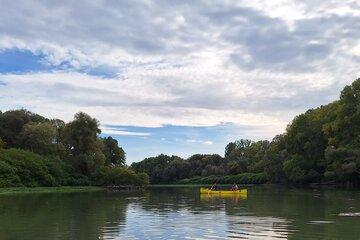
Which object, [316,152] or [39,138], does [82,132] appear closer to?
[39,138]

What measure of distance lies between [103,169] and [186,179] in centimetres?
6288

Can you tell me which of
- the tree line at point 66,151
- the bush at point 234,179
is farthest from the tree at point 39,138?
the bush at point 234,179

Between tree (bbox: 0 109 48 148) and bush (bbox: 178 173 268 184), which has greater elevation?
tree (bbox: 0 109 48 148)

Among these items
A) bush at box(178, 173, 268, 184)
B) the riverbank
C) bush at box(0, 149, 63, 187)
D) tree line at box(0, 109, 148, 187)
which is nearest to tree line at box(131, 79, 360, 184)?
bush at box(178, 173, 268, 184)

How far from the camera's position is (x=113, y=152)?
119812 millimetres

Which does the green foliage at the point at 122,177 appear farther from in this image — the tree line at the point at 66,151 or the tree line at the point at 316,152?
the tree line at the point at 316,152

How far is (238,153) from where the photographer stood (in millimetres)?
172875

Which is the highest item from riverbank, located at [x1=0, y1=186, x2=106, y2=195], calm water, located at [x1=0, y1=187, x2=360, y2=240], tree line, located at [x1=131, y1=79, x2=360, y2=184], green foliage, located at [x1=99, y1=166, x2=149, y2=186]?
tree line, located at [x1=131, y1=79, x2=360, y2=184]

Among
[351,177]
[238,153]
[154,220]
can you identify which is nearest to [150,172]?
[238,153]

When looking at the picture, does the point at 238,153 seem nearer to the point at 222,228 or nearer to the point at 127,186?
the point at 127,186

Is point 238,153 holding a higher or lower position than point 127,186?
higher

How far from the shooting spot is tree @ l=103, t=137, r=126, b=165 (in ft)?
389

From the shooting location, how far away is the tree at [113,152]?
119m

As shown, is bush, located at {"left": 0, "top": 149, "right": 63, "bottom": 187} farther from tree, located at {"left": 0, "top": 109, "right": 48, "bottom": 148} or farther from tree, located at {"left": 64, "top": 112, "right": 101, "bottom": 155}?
tree, located at {"left": 0, "top": 109, "right": 48, "bottom": 148}
